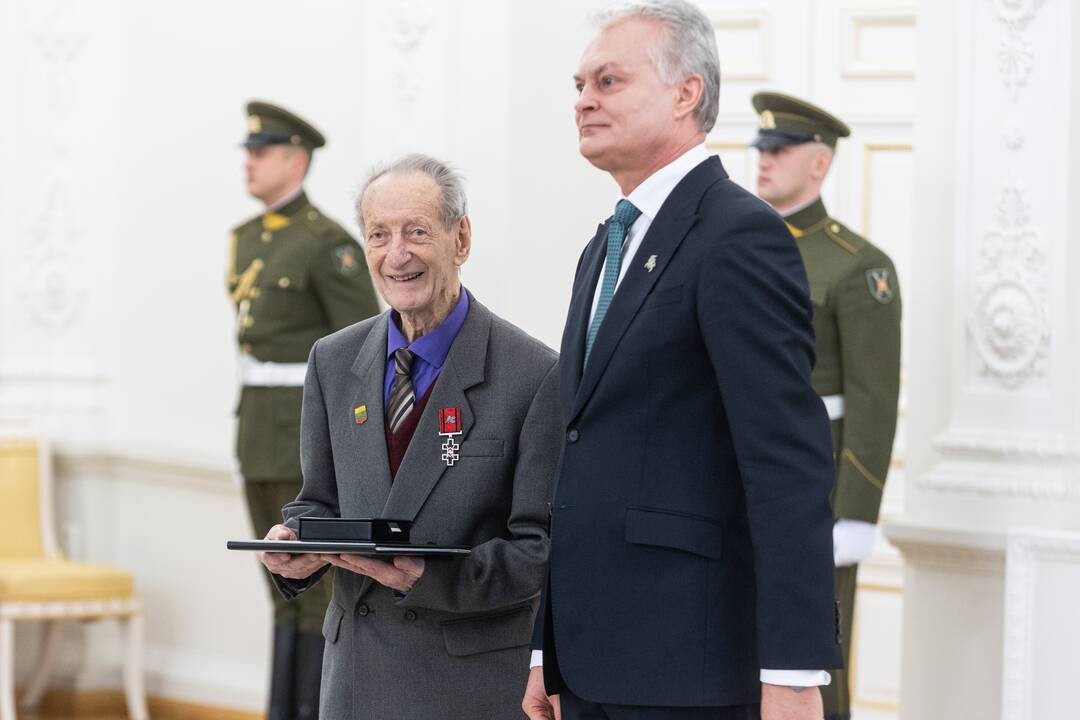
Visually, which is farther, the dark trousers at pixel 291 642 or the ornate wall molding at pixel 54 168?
the ornate wall molding at pixel 54 168

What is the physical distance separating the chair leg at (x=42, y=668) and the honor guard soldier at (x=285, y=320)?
118 cm

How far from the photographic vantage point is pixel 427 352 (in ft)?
7.51

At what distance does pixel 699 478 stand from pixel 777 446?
11 centimetres

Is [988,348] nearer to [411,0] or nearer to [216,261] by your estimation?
[411,0]

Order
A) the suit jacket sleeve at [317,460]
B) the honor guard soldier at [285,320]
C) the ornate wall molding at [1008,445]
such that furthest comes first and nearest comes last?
the honor guard soldier at [285,320], the ornate wall molding at [1008,445], the suit jacket sleeve at [317,460]

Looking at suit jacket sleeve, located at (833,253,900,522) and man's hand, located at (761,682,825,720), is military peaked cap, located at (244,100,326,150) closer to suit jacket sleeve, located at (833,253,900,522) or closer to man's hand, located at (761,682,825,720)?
suit jacket sleeve, located at (833,253,900,522)

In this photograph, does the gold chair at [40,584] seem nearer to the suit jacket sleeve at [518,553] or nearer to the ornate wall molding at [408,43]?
the ornate wall molding at [408,43]

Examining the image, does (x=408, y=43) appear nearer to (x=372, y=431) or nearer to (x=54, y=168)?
(x=54, y=168)

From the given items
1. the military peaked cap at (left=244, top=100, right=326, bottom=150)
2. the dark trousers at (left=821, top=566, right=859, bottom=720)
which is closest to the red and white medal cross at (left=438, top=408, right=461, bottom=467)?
the dark trousers at (left=821, top=566, right=859, bottom=720)

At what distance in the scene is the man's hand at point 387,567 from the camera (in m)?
2.05

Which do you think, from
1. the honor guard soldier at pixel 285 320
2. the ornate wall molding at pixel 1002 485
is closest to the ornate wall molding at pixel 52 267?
the honor guard soldier at pixel 285 320

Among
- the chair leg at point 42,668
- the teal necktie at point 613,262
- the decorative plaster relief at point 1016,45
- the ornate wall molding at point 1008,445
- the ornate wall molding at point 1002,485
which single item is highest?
the decorative plaster relief at point 1016,45

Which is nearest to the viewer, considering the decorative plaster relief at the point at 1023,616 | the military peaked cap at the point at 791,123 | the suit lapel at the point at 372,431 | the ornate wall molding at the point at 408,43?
the suit lapel at the point at 372,431

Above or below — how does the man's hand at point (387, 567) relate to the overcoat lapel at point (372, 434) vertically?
below
